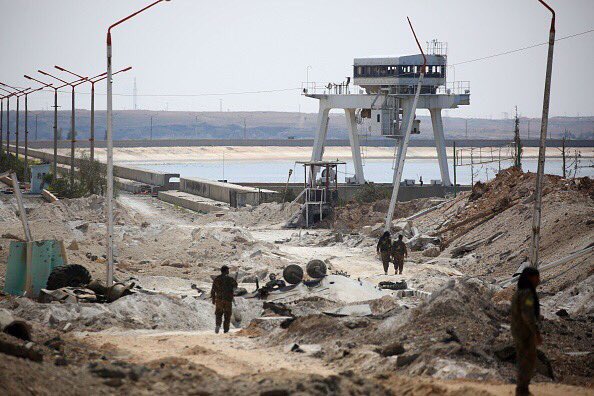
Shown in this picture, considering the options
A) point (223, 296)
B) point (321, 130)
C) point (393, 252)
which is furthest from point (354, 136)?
point (223, 296)

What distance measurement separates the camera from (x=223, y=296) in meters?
18.4

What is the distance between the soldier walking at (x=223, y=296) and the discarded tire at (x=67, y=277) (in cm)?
539

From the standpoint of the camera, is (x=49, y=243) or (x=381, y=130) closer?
(x=49, y=243)

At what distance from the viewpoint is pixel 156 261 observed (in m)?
31.5

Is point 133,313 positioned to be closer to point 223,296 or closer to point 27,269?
point 223,296

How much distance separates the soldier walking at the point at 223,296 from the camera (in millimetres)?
18297

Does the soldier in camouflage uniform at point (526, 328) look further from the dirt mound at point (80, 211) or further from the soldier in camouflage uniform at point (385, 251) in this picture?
the dirt mound at point (80, 211)

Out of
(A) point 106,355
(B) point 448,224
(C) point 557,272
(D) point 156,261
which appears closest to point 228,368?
(A) point 106,355

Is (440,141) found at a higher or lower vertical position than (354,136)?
lower

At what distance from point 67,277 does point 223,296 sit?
5.66m

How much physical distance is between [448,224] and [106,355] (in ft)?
89.6

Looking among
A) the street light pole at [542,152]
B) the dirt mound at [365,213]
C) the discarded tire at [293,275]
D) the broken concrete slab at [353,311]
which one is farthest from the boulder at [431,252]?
the broken concrete slab at [353,311]

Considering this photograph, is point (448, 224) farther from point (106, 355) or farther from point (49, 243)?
point (106, 355)

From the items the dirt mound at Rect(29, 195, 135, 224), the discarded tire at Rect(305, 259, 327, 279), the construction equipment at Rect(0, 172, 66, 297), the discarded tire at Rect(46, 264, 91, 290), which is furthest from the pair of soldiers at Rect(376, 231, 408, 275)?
the dirt mound at Rect(29, 195, 135, 224)
